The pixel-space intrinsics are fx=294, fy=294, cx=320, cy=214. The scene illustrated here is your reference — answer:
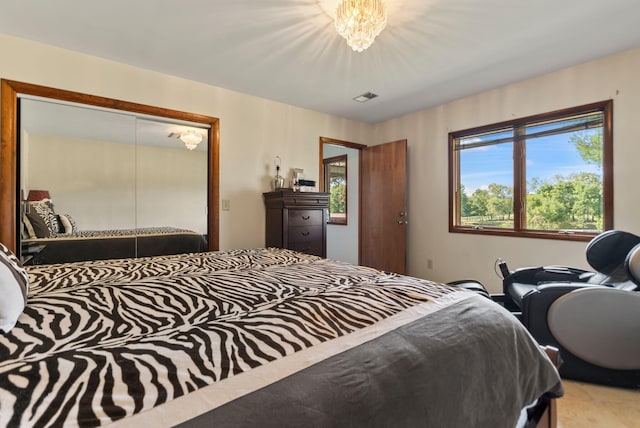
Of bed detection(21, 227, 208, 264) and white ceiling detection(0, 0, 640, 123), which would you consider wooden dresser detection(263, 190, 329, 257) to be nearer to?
bed detection(21, 227, 208, 264)

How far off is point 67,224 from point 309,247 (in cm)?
225

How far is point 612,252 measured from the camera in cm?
212

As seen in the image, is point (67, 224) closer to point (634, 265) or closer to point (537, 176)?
point (634, 265)

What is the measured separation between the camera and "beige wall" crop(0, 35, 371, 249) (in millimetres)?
2342

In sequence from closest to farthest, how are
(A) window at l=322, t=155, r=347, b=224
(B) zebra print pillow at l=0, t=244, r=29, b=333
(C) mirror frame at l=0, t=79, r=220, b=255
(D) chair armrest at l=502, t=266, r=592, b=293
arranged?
1. (B) zebra print pillow at l=0, t=244, r=29, b=333
2. (C) mirror frame at l=0, t=79, r=220, b=255
3. (D) chair armrest at l=502, t=266, r=592, b=293
4. (A) window at l=322, t=155, r=347, b=224

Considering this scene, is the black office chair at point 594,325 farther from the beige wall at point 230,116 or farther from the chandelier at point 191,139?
the chandelier at point 191,139

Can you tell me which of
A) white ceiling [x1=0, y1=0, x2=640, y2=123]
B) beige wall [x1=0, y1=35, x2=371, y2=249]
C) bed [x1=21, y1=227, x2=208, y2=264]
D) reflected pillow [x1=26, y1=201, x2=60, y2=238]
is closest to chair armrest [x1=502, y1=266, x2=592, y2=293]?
white ceiling [x1=0, y1=0, x2=640, y2=123]

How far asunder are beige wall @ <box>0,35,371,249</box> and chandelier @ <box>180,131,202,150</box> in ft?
0.77

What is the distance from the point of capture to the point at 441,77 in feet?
9.59

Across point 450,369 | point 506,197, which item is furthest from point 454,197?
point 450,369

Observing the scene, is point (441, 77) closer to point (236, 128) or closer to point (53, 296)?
point (236, 128)

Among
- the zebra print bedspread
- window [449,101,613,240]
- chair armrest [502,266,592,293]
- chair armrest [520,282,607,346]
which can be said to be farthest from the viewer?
window [449,101,613,240]

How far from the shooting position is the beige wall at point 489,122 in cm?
249

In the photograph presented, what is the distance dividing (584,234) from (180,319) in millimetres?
Result: 3434
